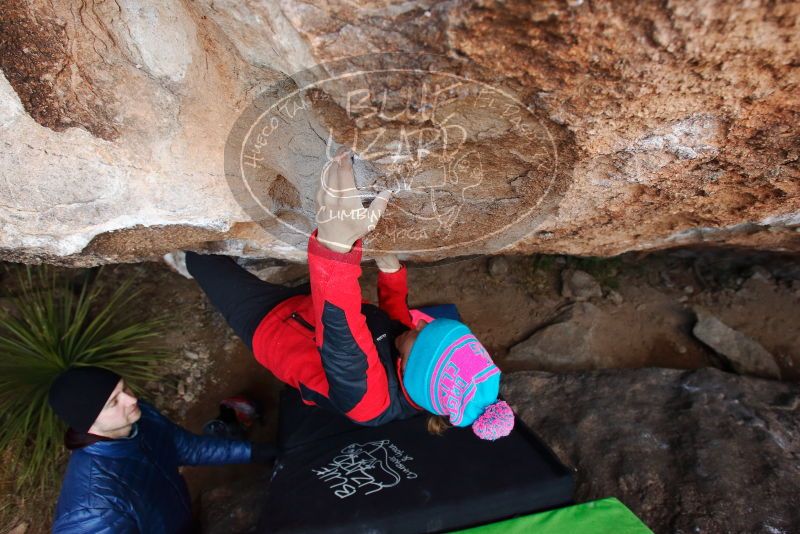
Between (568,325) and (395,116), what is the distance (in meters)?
2.34

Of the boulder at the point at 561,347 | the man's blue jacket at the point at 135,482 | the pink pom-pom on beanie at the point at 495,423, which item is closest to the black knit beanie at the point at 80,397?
the man's blue jacket at the point at 135,482

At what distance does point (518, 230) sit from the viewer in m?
2.13

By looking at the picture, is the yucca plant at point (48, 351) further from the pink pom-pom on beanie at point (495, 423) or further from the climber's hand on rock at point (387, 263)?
the pink pom-pom on beanie at point (495, 423)

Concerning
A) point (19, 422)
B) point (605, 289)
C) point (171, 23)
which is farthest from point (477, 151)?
point (19, 422)

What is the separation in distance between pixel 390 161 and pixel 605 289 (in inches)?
94.6

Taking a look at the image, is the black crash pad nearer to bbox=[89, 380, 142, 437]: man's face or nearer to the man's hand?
bbox=[89, 380, 142, 437]: man's face

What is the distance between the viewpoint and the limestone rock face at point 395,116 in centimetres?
109

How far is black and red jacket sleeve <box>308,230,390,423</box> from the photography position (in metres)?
1.44

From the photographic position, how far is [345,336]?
1553 millimetres

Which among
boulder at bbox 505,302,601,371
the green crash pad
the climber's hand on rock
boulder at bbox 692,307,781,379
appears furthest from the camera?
boulder at bbox 505,302,601,371

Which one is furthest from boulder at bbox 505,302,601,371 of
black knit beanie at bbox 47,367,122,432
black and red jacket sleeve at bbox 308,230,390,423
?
black knit beanie at bbox 47,367,122,432

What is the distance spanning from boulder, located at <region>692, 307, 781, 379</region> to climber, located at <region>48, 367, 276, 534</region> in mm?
Answer: 3228

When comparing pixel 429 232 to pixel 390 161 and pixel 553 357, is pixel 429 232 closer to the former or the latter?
pixel 390 161

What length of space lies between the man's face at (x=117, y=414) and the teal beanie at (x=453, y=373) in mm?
1331
